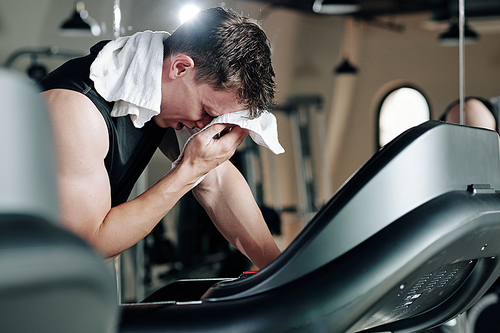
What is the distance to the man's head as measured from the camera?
0.86 meters

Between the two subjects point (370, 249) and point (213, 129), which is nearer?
point (370, 249)

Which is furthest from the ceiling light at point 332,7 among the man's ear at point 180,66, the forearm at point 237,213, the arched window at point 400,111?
the man's ear at point 180,66

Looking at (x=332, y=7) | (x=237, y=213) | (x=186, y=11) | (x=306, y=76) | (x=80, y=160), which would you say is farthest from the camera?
(x=332, y=7)

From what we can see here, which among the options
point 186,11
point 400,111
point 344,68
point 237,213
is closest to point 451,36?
point 400,111

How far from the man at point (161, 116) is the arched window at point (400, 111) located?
1608 mm

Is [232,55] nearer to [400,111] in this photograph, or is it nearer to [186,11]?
[186,11]

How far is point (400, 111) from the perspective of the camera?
245cm

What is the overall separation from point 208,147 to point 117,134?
186 millimetres

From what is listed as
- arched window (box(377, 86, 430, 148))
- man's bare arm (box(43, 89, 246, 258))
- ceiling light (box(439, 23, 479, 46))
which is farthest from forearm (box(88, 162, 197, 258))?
ceiling light (box(439, 23, 479, 46))

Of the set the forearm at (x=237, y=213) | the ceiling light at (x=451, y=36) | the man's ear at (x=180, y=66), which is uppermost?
the ceiling light at (x=451, y=36)

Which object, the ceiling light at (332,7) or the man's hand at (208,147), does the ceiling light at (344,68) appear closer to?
the ceiling light at (332,7)

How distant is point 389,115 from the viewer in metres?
2.47

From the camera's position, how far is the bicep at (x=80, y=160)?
77cm

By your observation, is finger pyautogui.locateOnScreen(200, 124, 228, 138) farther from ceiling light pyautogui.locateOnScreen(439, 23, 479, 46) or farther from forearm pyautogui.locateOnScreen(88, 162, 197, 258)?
ceiling light pyautogui.locateOnScreen(439, 23, 479, 46)
